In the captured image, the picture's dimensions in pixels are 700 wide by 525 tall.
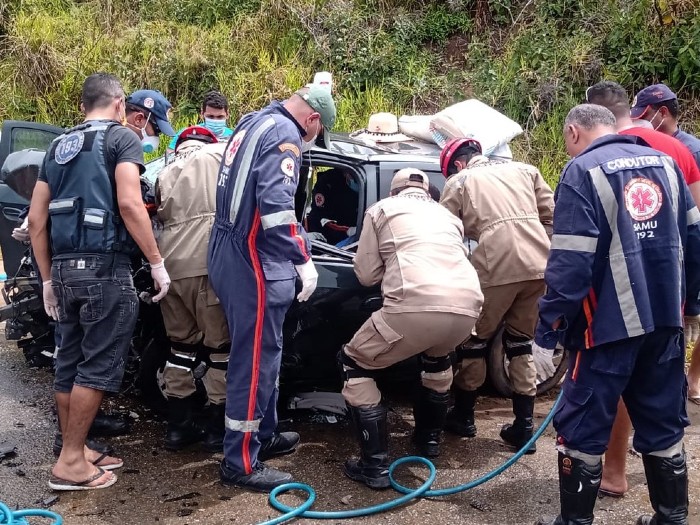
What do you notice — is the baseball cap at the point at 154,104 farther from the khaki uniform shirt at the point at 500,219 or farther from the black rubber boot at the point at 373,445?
the black rubber boot at the point at 373,445

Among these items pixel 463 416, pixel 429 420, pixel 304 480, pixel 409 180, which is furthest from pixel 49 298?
pixel 463 416

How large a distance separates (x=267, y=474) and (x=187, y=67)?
9.77 m

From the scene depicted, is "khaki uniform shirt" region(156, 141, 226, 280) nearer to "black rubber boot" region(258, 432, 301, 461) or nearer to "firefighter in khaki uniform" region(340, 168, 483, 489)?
"firefighter in khaki uniform" region(340, 168, 483, 489)

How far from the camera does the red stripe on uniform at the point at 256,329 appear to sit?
11.6 ft

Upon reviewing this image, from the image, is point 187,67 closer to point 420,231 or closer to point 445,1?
point 445,1

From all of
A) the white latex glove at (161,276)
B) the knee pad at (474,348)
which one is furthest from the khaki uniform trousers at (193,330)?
the knee pad at (474,348)

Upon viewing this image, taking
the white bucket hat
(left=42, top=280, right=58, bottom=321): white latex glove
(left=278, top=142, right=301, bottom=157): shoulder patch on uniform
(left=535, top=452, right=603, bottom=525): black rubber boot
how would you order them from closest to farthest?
1. (left=535, top=452, right=603, bottom=525): black rubber boot
2. (left=278, top=142, right=301, bottom=157): shoulder patch on uniform
3. (left=42, top=280, right=58, bottom=321): white latex glove
4. the white bucket hat

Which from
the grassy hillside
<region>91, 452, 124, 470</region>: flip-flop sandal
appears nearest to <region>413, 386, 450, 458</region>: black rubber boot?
<region>91, 452, 124, 470</region>: flip-flop sandal

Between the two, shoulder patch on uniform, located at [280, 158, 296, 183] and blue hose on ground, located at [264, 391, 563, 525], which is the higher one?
shoulder patch on uniform, located at [280, 158, 296, 183]

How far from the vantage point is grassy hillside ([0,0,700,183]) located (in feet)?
31.8

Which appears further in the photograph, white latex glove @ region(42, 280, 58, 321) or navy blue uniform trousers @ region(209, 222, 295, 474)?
white latex glove @ region(42, 280, 58, 321)

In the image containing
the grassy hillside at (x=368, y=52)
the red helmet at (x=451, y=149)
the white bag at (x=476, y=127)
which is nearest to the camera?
the red helmet at (x=451, y=149)

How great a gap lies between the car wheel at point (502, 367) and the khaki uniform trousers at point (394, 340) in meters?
0.98

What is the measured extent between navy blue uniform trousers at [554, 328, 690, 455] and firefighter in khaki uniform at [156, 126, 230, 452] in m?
1.87
